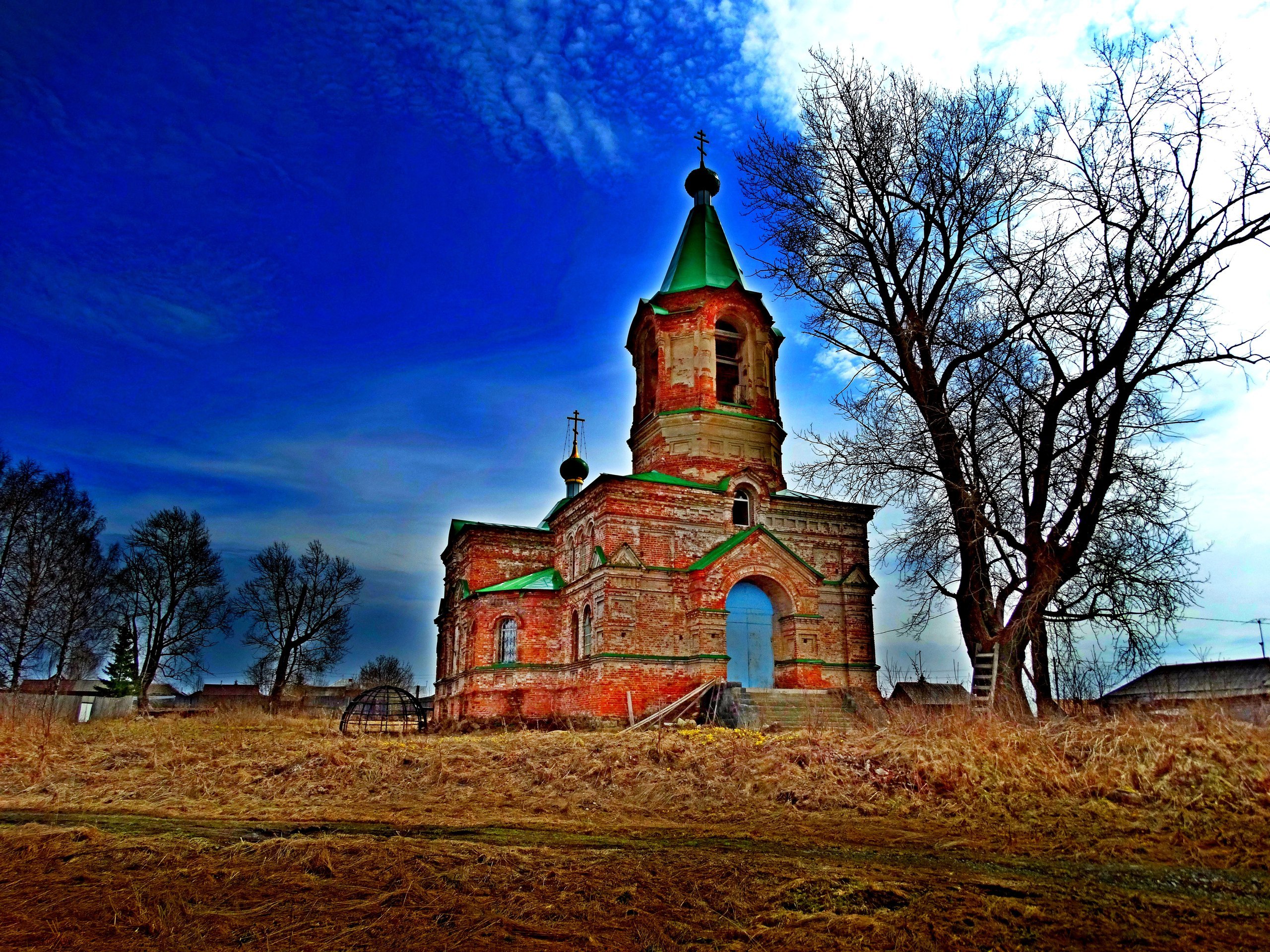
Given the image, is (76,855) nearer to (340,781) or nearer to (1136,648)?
(340,781)

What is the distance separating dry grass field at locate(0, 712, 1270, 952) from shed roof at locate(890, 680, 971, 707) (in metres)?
3.55

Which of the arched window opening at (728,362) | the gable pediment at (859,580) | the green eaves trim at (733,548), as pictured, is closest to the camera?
the green eaves trim at (733,548)

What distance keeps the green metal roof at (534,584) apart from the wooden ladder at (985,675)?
10962mm

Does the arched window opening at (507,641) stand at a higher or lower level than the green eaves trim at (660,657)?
higher

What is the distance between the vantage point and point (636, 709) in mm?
18016

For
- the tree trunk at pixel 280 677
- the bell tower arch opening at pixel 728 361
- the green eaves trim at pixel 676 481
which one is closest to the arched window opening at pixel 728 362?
the bell tower arch opening at pixel 728 361

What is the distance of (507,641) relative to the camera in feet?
70.2

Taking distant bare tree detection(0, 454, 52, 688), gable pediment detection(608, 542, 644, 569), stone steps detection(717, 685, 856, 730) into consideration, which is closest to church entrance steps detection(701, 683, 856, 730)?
stone steps detection(717, 685, 856, 730)

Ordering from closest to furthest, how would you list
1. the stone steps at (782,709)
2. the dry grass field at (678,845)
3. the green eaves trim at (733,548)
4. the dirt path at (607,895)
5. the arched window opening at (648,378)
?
the dirt path at (607,895)
the dry grass field at (678,845)
the stone steps at (782,709)
the green eaves trim at (733,548)
the arched window opening at (648,378)

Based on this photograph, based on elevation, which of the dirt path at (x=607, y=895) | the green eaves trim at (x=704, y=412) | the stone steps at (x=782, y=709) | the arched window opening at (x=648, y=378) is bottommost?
the dirt path at (x=607, y=895)

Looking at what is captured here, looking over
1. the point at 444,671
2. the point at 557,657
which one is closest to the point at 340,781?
the point at 557,657

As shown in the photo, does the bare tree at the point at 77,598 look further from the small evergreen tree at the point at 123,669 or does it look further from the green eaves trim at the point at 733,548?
the green eaves trim at the point at 733,548

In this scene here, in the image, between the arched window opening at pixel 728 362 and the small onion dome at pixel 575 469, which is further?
the small onion dome at pixel 575 469

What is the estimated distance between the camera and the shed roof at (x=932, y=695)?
543 inches
